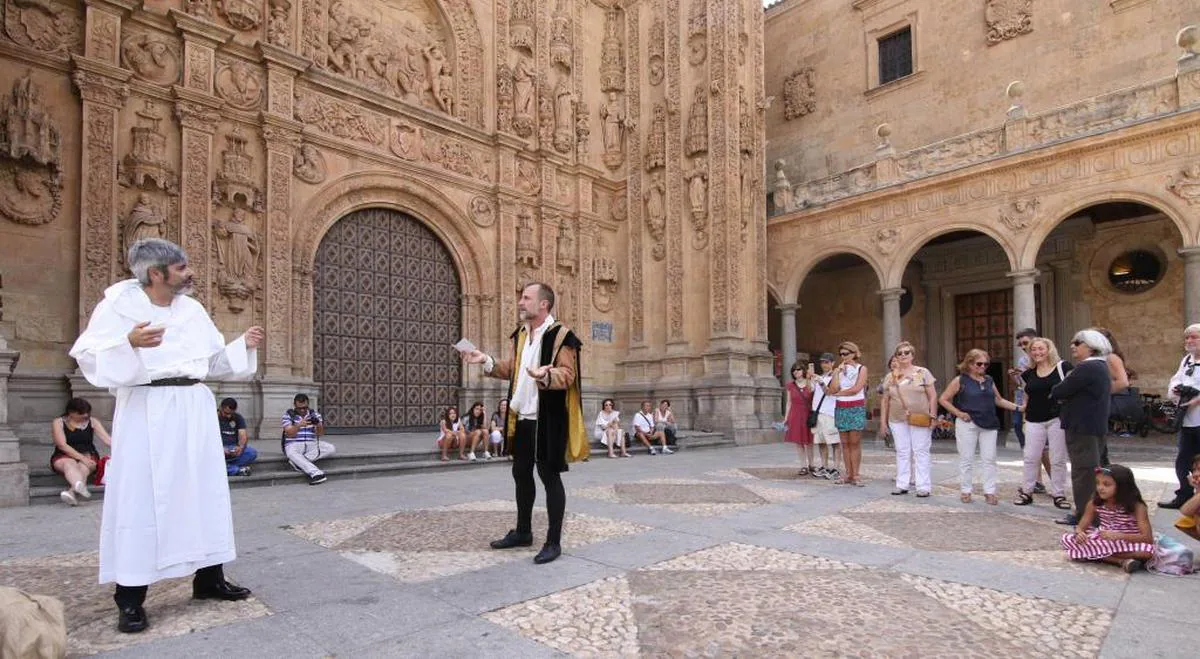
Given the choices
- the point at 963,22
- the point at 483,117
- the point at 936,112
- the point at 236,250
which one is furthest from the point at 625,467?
the point at 963,22

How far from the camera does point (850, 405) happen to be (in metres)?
8.25

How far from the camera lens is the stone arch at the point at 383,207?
12.5 meters

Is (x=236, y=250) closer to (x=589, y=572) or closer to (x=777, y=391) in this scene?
(x=589, y=572)

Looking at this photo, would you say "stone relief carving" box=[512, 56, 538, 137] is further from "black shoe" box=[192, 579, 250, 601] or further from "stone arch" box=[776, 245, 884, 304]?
"black shoe" box=[192, 579, 250, 601]

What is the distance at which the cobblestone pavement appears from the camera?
292 centimetres

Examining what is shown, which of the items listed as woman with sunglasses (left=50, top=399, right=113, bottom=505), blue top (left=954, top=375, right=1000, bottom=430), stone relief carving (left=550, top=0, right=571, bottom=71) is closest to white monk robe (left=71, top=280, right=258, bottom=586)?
woman with sunglasses (left=50, top=399, right=113, bottom=505)

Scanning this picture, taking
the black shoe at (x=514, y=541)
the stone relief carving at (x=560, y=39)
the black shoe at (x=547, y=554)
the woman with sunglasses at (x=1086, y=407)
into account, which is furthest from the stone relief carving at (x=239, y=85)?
the woman with sunglasses at (x=1086, y=407)

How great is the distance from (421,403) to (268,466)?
5916 mm

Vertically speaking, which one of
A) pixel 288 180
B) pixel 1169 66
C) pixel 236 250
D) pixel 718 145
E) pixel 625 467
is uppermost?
pixel 1169 66

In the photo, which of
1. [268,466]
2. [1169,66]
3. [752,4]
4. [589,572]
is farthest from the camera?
[752,4]

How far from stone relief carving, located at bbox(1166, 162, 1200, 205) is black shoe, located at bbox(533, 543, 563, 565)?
48.0 feet

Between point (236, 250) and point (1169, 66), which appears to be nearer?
point (236, 250)

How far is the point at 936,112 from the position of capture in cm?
1936

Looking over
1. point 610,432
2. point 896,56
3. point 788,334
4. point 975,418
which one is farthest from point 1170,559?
point 896,56
